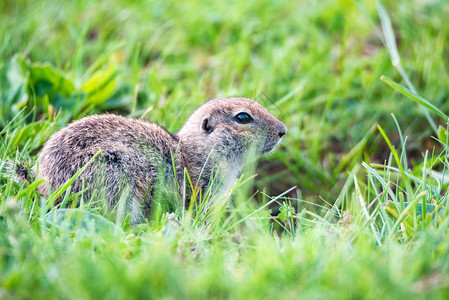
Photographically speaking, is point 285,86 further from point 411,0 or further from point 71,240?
point 71,240

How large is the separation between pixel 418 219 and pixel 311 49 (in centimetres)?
315

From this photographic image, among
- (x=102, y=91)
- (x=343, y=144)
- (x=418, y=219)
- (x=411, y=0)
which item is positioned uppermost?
(x=411, y=0)

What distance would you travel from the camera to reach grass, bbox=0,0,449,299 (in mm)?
2043

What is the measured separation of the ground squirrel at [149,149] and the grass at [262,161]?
17 centimetres

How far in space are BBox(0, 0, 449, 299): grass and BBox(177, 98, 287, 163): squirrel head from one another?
28cm

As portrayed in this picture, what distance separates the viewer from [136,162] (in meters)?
3.21

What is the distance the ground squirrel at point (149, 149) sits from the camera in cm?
303

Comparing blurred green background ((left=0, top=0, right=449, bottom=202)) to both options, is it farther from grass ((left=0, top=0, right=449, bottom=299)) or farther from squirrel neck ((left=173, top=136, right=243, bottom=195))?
squirrel neck ((left=173, top=136, right=243, bottom=195))

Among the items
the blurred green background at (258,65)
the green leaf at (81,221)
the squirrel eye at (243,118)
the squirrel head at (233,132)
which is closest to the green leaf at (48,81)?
the blurred green background at (258,65)

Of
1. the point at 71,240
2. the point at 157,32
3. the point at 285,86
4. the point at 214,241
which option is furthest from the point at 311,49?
the point at 71,240

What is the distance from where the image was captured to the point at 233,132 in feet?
12.5

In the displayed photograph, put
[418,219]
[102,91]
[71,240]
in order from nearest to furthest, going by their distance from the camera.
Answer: [71,240]
[418,219]
[102,91]

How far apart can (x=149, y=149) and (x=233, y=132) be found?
0.73m

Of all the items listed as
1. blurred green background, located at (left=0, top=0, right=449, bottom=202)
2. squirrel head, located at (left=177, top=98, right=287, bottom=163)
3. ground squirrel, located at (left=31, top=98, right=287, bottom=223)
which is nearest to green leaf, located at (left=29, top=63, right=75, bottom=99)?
blurred green background, located at (left=0, top=0, right=449, bottom=202)
